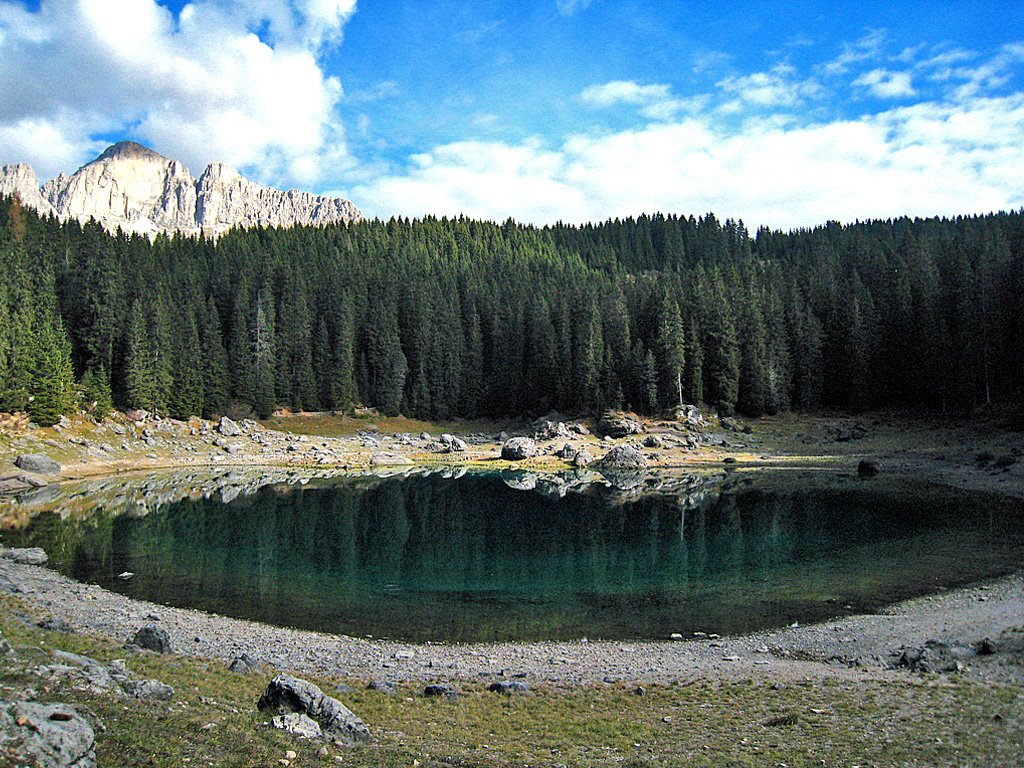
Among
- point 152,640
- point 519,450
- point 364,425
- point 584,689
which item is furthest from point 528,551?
point 364,425

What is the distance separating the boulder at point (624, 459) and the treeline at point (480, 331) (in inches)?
779

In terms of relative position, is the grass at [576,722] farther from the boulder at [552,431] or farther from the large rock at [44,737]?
the boulder at [552,431]

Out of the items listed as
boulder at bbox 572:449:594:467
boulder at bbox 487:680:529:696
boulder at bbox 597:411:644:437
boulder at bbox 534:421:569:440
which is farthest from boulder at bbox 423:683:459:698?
boulder at bbox 597:411:644:437

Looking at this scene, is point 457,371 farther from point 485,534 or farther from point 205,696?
point 205,696

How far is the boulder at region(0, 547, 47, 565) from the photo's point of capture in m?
31.7

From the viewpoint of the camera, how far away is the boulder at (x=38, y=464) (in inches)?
2370

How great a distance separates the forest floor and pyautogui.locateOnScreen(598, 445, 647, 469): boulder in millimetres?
48871

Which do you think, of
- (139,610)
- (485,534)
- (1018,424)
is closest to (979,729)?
(139,610)

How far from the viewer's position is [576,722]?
47.0 ft

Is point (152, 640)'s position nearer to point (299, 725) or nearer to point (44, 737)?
point (299, 725)

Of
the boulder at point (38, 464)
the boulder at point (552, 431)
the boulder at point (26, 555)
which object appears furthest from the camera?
the boulder at point (552, 431)

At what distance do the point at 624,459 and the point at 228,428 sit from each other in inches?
2117

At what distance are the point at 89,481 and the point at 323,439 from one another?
119 feet

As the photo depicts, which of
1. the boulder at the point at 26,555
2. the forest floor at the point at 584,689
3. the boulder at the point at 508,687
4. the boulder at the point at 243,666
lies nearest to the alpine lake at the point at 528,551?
the boulder at the point at 26,555
